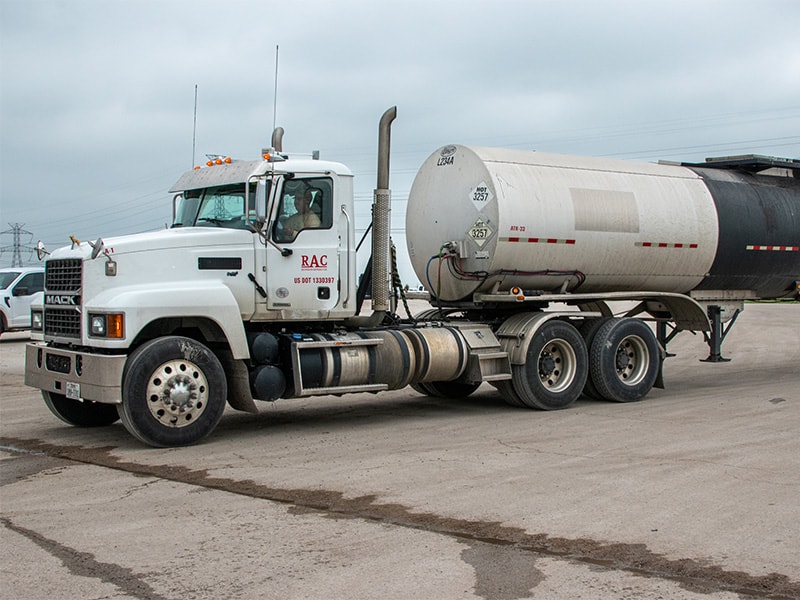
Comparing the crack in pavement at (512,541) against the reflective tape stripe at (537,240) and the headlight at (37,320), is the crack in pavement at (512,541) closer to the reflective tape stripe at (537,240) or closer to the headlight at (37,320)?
the headlight at (37,320)

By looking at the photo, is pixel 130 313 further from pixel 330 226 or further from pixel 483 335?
pixel 483 335

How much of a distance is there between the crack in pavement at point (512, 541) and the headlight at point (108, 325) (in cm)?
151

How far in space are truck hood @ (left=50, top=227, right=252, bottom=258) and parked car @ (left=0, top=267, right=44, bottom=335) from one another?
15.1m

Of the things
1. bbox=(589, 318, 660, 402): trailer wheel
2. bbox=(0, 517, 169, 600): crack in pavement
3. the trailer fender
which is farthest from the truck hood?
bbox=(589, 318, 660, 402): trailer wheel

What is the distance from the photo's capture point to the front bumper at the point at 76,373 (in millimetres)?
9922

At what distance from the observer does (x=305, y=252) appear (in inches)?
444

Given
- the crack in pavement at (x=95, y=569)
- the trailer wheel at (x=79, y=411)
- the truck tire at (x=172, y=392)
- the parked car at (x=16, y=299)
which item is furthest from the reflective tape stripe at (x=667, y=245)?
the parked car at (x=16, y=299)

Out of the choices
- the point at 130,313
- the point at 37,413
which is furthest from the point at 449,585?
the point at 37,413

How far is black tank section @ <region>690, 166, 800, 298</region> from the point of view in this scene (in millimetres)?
14828

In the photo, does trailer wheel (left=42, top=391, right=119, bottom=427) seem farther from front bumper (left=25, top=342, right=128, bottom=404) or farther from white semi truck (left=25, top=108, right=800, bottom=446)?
front bumper (left=25, top=342, right=128, bottom=404)

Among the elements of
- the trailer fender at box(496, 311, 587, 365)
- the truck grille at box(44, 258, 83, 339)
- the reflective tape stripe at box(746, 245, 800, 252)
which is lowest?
the trailer fender at box(496, 311, 587, 365)

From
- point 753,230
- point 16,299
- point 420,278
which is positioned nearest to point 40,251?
point 420,278

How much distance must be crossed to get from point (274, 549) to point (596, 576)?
2.07 metres

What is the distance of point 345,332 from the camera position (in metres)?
11.8
